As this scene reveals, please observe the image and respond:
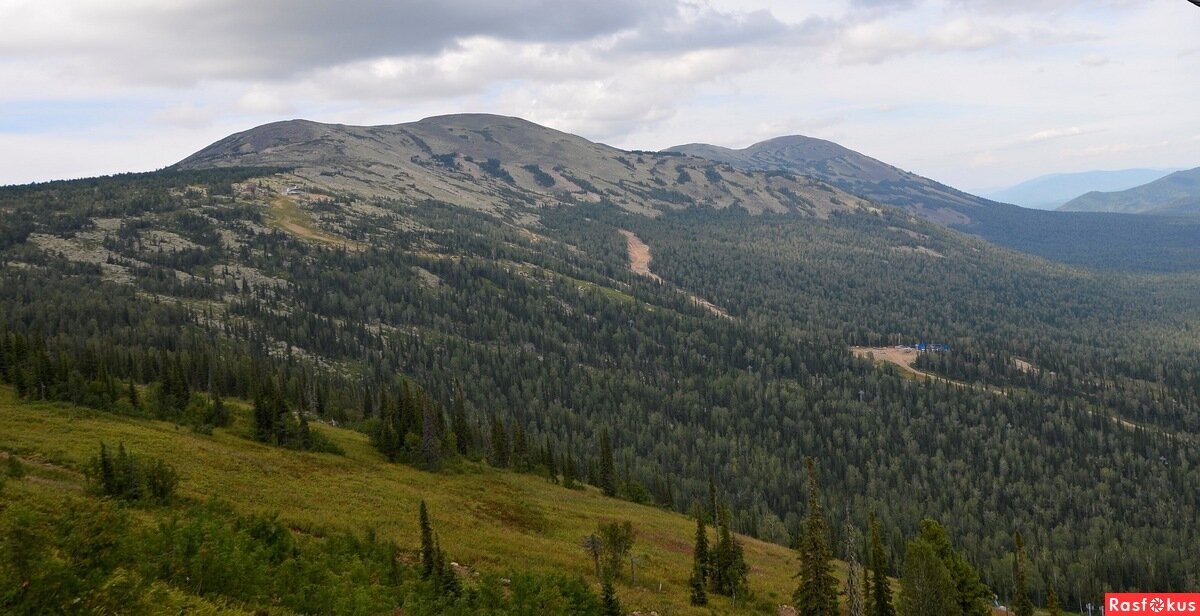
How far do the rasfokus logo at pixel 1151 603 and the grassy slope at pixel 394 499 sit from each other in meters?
63.2

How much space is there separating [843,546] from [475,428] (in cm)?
7617

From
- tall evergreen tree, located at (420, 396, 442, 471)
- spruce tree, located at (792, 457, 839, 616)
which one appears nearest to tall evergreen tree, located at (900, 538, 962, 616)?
spruce tree, located at (792, 457, 839, 616)

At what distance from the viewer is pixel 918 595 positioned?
52.4 m

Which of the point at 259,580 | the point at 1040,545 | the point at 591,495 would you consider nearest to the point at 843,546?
the point at 591,495

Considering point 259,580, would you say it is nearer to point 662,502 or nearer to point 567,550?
point 567,550

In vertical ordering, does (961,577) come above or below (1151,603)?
above

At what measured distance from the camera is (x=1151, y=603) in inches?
4715

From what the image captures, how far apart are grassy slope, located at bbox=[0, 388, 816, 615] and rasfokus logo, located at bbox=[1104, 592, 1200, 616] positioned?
207 ft

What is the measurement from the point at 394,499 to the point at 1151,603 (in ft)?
444

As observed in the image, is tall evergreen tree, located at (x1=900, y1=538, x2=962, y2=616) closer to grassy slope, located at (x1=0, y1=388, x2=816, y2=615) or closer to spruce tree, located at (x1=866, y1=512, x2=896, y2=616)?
spruce tree, located at (x1=866, y1=512, x2=896, y2=616)

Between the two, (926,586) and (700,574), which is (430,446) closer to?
(700,574)

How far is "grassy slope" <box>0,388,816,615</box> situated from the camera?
2373 inches

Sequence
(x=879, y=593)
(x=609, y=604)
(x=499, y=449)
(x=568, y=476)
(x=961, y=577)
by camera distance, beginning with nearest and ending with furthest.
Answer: (x=609, y=604) → (x=879, y=593) → (x=961, y=577) → (x=568, y=476) → (x=499, y=449)

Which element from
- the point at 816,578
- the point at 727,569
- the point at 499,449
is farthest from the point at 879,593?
the point at 499,449
